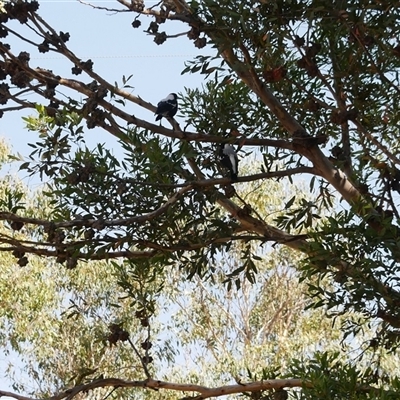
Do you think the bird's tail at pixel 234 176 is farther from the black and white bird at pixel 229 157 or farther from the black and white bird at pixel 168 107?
the black and white bird at pixel 168 107

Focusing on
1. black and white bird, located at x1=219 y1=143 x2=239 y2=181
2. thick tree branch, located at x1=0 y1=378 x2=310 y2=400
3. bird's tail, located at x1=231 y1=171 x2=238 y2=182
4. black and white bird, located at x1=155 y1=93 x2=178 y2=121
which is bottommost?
thick tree branch, located at x1=0 y1=378 x2=310 y2=400

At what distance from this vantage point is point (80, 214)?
309cm

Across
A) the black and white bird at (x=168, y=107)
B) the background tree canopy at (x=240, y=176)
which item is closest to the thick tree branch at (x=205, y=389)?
the background tree canopy at (x=240, y=176)

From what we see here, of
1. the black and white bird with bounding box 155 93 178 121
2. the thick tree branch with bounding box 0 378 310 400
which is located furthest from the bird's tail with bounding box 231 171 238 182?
the thick tree branch with bounding box 0 378 310 400

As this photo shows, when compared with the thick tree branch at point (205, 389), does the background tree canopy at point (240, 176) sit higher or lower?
higher

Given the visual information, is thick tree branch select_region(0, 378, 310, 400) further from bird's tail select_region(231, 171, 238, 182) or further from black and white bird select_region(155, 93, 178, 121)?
black and white bird select_region(155, 93, 178, 121)

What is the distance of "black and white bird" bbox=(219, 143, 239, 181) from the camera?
332 cm

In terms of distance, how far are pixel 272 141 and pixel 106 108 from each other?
65 cm

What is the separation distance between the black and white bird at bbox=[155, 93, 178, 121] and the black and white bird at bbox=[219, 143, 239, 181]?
297 mm

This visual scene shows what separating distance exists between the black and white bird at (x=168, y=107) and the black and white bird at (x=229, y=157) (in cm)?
30

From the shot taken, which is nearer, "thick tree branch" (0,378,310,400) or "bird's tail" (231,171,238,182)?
"bird's tail" (231,171,238,182)

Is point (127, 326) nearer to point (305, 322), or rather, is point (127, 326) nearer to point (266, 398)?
point (305, 322)

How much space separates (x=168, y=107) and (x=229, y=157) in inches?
19.8

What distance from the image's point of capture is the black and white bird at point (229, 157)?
131 inches
